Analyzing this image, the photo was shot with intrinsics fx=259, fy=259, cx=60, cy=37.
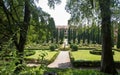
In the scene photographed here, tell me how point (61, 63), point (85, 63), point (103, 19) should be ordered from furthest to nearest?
point (61, 63) < point (85, 63) < point (103, 19)

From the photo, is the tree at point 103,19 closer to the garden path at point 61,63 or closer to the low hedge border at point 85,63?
the low hedge border at point 85,63

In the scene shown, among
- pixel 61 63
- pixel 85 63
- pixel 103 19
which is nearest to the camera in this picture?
pixel 103 19

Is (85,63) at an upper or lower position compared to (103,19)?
lower

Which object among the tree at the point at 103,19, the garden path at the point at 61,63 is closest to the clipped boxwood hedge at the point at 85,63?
the garden path at the point at 61,63

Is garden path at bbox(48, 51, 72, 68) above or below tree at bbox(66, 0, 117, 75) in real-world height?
below

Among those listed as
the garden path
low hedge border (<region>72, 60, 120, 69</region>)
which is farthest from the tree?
the garden path

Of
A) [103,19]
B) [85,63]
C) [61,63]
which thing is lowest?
[61,63]

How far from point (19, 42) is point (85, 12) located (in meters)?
4.54

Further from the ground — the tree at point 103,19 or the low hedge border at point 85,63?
the tree at point 103,19

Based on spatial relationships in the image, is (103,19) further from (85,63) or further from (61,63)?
(61,63)

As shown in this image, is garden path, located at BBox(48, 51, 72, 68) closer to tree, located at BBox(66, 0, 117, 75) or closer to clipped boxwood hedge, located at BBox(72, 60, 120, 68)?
clipped boxwood hedge, located at BBox(72, 60, 120, 68)

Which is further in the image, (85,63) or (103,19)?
(85,63)

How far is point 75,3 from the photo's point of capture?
53.2 ft

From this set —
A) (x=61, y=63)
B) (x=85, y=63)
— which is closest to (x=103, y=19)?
(x=85, y=63)
